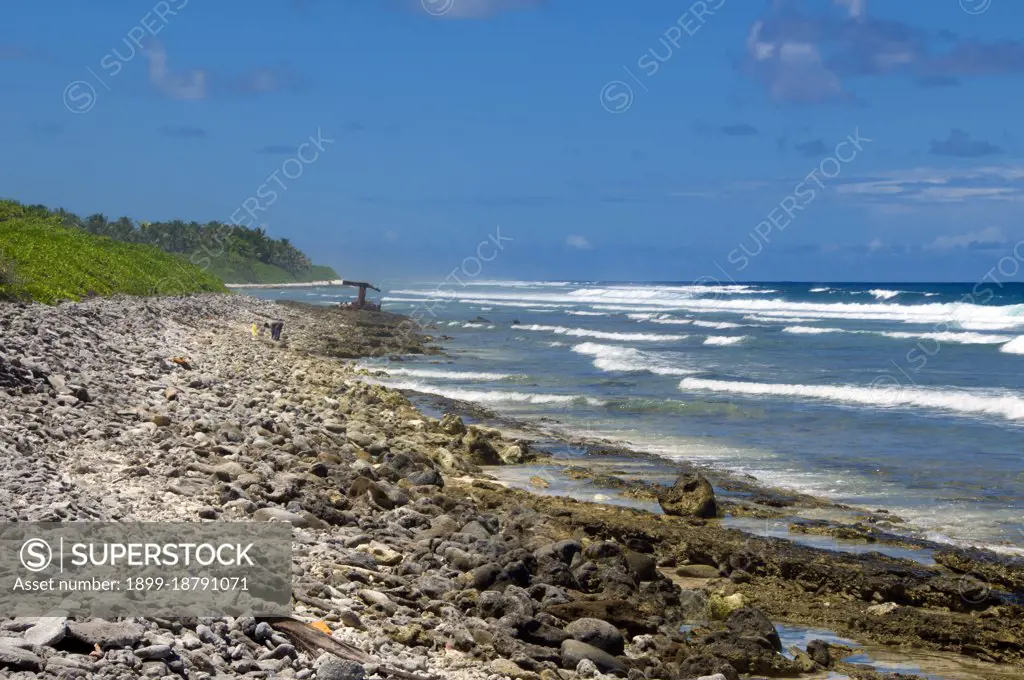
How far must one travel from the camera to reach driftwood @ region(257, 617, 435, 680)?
5719 mm

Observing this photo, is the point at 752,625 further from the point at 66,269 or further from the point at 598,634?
the point at 66,269

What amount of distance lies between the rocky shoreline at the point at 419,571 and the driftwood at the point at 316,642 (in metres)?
0.01

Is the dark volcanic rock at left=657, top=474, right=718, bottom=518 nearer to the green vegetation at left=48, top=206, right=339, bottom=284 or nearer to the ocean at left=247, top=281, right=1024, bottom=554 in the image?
the ocean at left=247, top=281, right=1024, bottom=554

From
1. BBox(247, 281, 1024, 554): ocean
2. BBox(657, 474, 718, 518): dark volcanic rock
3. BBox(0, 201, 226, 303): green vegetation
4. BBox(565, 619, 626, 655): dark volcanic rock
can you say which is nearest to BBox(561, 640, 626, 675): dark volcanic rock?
BBox(565, 619, 626, 655): dark volcanic rock

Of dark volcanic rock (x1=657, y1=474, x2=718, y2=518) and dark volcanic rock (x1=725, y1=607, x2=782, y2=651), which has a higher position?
dark volcanic rock (x1=657, y1=474, x2=718, y2=518)

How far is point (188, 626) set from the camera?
17.9 ft

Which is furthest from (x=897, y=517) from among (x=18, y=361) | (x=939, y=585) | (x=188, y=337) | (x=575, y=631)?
(x=188, y=337)

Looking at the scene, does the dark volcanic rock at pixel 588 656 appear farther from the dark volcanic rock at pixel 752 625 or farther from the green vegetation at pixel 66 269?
the green vegetation at pixel 66 269

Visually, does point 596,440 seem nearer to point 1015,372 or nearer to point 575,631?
point 575,631

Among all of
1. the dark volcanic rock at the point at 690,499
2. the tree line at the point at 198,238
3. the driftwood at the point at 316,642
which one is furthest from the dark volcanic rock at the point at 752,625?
the tree line at the point at 198,238

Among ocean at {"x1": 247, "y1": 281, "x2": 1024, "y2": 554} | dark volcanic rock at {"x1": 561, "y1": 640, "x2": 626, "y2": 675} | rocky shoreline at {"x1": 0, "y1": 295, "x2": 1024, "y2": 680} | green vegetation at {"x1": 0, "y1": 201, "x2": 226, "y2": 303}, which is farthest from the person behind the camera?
green vegetation at {"x1": 0, "y1": 201, "x2": 226, "y2": 303}

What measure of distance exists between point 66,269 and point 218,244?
79.6m

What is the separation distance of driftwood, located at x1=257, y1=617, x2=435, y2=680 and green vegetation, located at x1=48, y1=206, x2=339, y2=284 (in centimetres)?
8863

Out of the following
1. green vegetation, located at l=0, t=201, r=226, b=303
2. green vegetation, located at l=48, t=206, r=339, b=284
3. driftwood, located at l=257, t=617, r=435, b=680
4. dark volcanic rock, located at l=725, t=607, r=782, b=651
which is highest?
green vegetation, located at l=48, t=206, r=339, b=284
